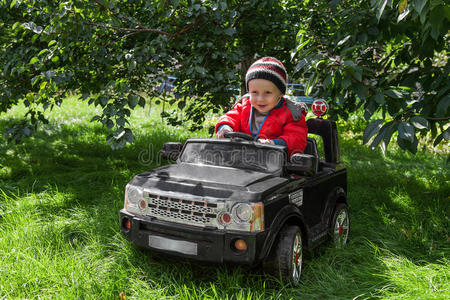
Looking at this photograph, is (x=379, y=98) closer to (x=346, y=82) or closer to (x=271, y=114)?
(x=346, y=82)

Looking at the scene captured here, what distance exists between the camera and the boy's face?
12.4 feet

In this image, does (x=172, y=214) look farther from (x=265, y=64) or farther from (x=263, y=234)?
(x=265, y=64)

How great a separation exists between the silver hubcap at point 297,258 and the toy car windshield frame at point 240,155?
568mm

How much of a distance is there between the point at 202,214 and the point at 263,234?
1.45 ft

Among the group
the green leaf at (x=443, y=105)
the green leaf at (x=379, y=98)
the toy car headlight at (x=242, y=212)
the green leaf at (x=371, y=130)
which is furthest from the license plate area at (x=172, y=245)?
the green leaf at (x=443, y=105)

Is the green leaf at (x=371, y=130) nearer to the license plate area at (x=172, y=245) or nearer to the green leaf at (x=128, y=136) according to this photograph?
the license plate area at (x=172, y=245)

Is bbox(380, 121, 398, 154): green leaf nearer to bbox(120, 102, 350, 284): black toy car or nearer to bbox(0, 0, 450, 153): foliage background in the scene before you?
bbox(0, 0, 450, 153): foliage background

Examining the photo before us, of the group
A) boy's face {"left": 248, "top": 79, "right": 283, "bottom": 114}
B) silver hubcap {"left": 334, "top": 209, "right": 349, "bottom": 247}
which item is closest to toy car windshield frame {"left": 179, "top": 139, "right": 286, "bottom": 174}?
boy's face {"left": 248, "top": 79, "right": 283, "bottom": 114}

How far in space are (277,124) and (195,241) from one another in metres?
1.51

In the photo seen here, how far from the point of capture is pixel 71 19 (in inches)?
165

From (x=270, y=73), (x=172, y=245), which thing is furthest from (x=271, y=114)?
(x=172, y=245)

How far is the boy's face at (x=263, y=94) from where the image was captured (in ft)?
12.4

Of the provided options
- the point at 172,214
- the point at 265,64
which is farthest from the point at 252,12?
the point at 172,214

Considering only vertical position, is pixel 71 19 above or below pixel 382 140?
above
